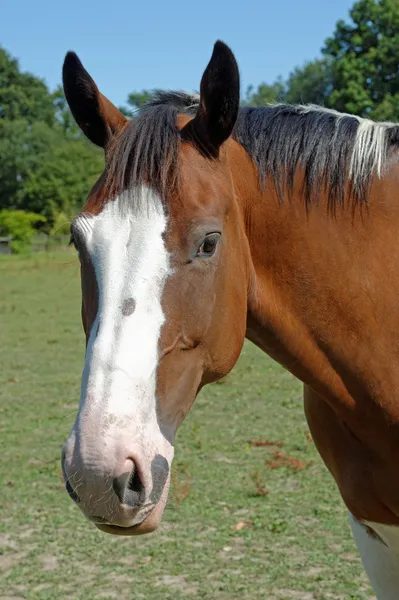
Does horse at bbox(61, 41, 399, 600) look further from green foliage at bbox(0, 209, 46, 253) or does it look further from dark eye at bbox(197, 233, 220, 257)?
green foliage at bbox(0, 209, 46, 253)

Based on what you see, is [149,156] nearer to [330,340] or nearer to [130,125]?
[130,125]

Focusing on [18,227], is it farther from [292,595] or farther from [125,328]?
[125,328]

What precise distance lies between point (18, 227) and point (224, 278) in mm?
40189

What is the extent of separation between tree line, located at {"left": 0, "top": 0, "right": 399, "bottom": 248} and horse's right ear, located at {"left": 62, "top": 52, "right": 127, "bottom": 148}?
111 ft

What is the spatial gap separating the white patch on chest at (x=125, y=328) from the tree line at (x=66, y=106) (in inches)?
1344

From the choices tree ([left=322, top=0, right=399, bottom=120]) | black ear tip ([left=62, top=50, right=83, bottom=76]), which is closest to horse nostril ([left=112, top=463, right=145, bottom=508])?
black ear tip ([left=62, top=50, right=83, bottom=76])

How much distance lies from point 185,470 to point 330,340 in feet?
12.2

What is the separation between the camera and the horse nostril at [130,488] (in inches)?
65.4

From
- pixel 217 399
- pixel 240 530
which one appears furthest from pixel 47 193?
pixel 240 530

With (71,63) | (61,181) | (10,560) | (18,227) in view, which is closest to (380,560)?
(71,63)

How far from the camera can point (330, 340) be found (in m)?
2.34

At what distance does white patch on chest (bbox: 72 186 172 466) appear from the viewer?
169 centimetres

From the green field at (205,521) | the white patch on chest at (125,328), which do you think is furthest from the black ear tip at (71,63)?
the green field at (205,521)

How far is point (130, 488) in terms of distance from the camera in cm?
171
